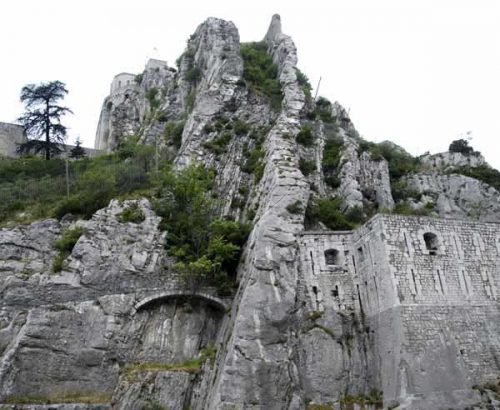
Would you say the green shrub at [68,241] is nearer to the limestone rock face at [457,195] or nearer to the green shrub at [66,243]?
the green shrub at [66,243]

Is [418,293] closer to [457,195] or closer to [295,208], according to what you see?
[295,208]

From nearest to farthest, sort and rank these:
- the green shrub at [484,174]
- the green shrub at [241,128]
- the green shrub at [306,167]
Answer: the green shrub at [306,167], the green shrub at [241,128], the green shrub at [484,174]

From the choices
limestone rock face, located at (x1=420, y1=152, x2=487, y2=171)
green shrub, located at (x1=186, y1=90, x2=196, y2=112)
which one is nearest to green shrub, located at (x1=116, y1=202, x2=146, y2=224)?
green shrub, located at (x1=186, y1=90, x2=196, y2=112)

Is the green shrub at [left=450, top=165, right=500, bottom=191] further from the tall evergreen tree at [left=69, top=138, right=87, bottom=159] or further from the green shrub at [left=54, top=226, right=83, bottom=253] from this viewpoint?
the tall evergreen tree at [left=69, top=138, right=87, bottom=159]

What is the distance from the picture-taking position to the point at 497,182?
3669cm

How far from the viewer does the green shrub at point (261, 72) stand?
40.8 m

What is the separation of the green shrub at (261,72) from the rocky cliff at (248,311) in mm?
9286

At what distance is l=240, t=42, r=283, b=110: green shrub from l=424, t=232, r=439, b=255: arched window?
20459mm

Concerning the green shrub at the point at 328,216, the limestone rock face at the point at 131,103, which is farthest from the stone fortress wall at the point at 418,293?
the limestone rock face at the point at 131,103

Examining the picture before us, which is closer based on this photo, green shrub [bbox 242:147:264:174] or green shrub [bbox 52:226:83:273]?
green shrub [bbox 52:226:83:273]

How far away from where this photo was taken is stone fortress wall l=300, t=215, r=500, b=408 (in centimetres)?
1847

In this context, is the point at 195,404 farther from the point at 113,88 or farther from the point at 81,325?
the point at 113,88

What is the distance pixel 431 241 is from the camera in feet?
73.0

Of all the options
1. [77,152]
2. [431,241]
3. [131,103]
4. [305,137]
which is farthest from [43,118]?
[431,241]
